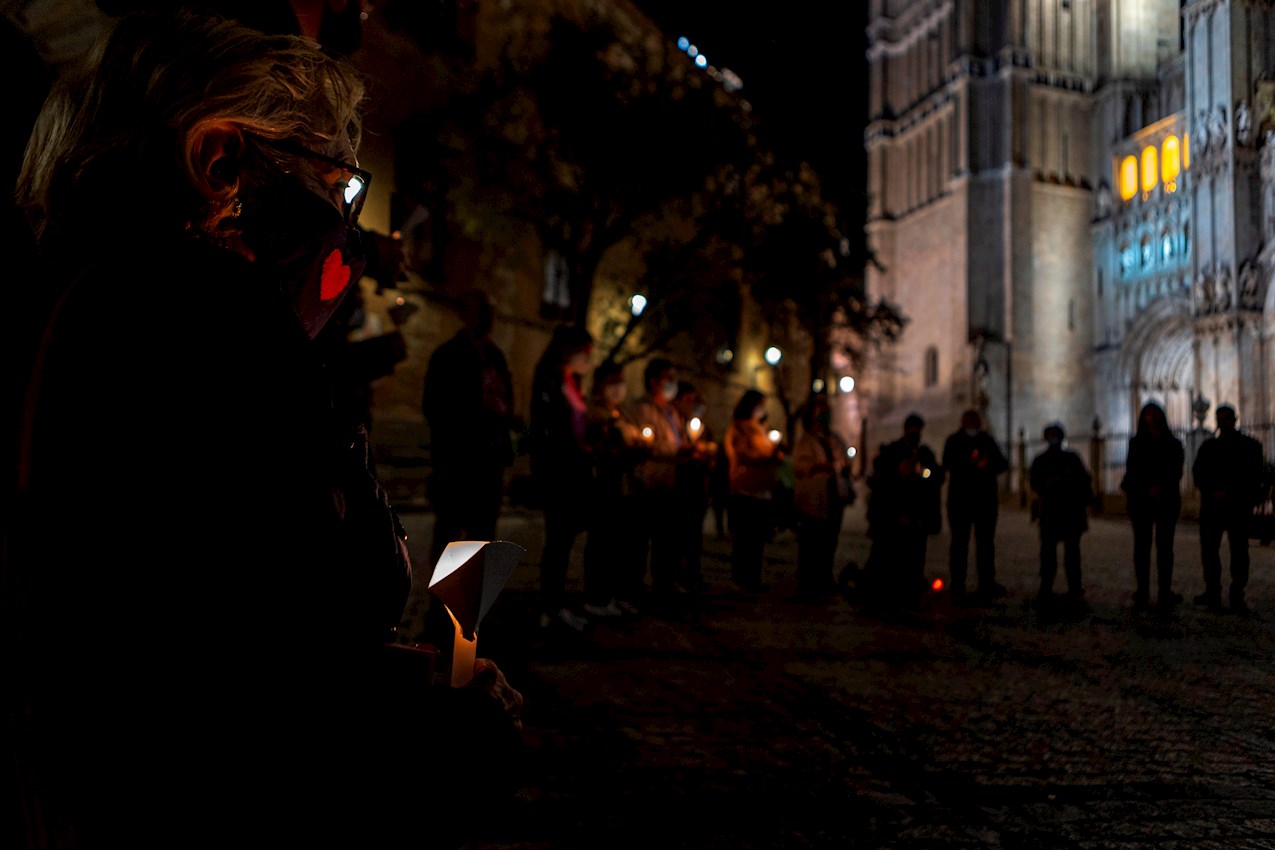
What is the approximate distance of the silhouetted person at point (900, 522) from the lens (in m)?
6.88

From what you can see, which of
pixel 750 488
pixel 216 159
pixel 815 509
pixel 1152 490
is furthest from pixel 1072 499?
pixel 216 159

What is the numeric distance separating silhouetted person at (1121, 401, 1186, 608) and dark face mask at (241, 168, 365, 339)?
26.9ft

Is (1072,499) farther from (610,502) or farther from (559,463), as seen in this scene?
(559,463)

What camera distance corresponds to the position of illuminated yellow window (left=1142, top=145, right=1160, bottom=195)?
126ft

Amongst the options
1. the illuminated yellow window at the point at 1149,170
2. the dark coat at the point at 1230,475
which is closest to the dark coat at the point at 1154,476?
the dark coat at the point at 1230,475

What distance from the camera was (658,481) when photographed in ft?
22.6

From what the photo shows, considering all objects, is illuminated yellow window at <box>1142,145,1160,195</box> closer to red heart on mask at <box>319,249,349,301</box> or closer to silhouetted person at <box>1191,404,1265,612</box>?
silhouetted person at <box>1191,404,1265,612</box>

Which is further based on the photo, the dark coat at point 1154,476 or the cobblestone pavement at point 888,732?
the dark coat at point 1154,476

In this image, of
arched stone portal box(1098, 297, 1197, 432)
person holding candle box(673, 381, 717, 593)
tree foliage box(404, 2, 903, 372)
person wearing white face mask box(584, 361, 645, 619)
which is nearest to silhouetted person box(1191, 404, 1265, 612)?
person holding candle box(673, 381, 717, 593)

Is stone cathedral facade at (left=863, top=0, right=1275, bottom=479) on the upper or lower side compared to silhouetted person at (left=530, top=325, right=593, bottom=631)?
upper

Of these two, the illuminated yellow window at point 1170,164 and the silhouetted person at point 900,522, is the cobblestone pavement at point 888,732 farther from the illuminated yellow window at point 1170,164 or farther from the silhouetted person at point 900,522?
the illuminated yellow window at point 1170,164

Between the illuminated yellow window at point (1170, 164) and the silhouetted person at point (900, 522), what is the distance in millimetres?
37350

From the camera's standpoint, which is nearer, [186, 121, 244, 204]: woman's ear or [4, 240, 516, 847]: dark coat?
[4, 240, 516, 847]: dark coat

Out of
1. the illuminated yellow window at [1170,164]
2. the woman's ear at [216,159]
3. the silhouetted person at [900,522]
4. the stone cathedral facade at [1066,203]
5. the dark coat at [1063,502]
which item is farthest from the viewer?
the illuminated yellow window at [1170,164]
